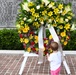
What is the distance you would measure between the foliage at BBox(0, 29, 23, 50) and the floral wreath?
2.85m

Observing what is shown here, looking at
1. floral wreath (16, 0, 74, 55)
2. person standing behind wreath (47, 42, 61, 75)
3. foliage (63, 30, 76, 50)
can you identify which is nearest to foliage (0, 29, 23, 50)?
foliage (63, 30, 76, 50)

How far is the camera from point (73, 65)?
26.2 feet

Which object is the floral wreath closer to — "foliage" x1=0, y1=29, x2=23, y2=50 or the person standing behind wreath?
the person standing behind wreath

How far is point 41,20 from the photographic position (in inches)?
266

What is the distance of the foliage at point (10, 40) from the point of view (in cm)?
983

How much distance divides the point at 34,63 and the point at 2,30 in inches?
88.5

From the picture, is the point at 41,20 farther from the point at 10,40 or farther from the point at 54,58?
the point at 10,40

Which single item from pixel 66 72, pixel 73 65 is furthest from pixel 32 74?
pixel 73 65

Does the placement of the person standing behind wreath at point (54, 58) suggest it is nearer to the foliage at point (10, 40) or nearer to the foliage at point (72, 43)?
the foliage at point (72, 43)

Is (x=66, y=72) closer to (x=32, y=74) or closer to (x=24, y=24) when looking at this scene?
(x=32, y=74)

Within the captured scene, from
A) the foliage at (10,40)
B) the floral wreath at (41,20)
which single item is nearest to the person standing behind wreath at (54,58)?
the floral wreath at (41,20)

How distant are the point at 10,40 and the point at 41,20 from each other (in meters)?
3.27

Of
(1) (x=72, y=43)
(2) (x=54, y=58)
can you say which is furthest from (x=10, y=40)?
(2) (x=54, y=58)

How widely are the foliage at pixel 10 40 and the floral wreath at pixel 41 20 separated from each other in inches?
112
